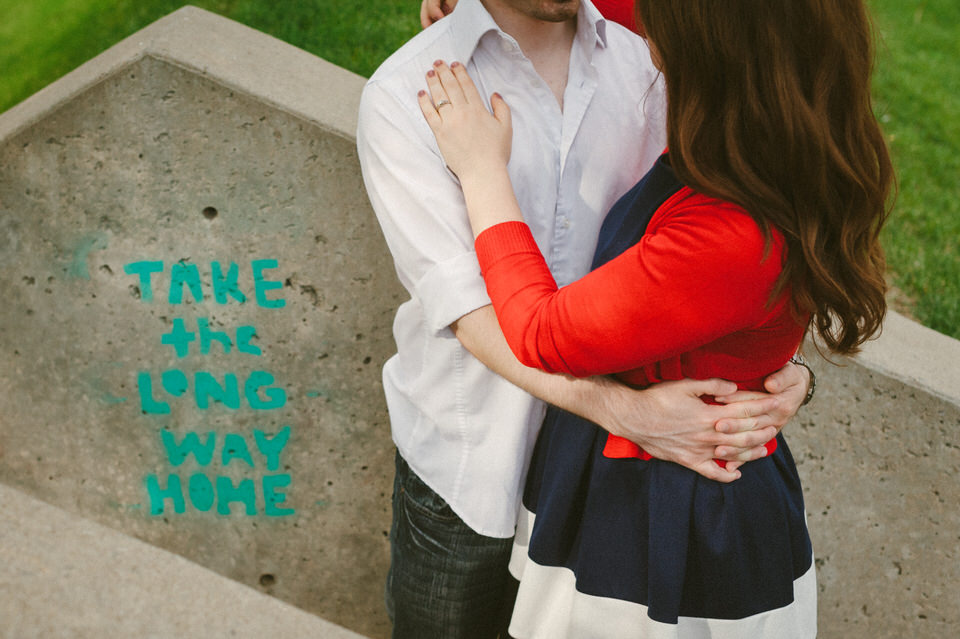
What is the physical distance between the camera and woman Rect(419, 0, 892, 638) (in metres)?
1.37

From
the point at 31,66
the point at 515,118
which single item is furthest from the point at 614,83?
the point at 31,66

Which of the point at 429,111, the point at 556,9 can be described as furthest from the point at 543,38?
the point at 429,111

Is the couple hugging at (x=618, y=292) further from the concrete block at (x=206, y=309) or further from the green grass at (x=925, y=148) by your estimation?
the green grass at (x=925, y=148)

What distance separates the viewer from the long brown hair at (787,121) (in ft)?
4.43

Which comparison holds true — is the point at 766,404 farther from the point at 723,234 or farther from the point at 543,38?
the point at 543,38

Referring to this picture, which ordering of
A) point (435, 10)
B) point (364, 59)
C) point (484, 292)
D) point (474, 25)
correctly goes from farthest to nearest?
point (364, 59) < point (435, 10) < point (474, 25) < point (484, 292)

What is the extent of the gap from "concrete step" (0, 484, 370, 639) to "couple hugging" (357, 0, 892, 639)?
0.63 m

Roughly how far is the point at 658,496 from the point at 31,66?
3.51m

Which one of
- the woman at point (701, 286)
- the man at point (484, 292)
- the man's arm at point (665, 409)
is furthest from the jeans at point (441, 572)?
the man's arm at point (665, 409)

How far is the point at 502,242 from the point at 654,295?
0.32 metres

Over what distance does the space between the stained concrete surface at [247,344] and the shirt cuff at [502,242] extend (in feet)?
→ 4.01

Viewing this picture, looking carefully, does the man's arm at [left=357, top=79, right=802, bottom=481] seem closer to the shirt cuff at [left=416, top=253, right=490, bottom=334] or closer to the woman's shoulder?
the shirt cuff at [left=416, top=253, right=490, bottom=334]

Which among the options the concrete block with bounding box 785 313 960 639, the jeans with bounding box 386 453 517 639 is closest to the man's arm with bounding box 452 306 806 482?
the jeans with bounding box 386 453 517 639

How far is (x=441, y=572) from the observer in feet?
6.96
